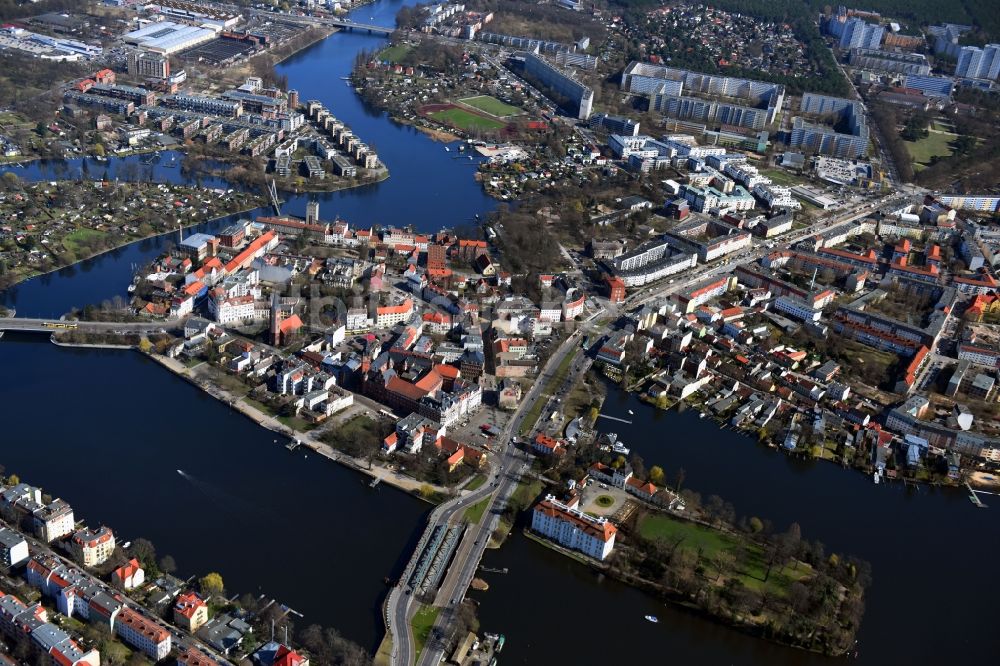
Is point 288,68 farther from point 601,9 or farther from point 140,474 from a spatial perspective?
point 140,474

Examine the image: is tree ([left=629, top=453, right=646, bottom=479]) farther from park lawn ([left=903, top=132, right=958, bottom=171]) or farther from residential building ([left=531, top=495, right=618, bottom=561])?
park lawn ([left=903, top=132, right=958, bottom=171])

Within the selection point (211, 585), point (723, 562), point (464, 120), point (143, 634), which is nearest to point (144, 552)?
point (211, 585)

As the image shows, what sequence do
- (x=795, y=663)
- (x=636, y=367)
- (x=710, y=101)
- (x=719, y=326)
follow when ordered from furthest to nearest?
(x=710, y=101)
(x=719, y=326)
(x=636, y=367)
(x=795, y=663)

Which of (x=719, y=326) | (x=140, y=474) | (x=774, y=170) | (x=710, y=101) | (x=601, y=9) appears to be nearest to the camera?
(x=140, y=474)

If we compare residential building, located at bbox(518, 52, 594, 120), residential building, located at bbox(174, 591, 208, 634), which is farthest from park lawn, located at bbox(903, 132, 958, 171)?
residential building, located at bbox(174, 591, 208, 634)

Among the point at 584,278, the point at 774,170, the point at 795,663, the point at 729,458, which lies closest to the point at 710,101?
the point at 774,170
